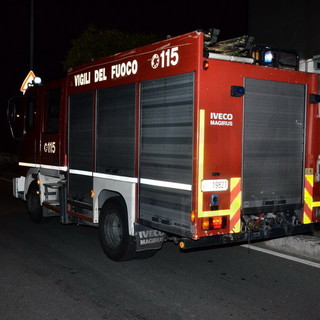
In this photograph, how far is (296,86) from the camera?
20.5ft

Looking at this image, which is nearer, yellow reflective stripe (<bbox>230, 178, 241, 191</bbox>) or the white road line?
yellow reflective stripe (<bbox>230, 178, 241, 191</bbox>)

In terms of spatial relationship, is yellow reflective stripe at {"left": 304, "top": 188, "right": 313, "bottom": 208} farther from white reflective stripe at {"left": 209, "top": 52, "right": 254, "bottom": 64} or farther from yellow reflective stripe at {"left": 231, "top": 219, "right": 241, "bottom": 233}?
white reflective stripe at {"left": 209, "top": 52, "right": 254, "bottom": 64}

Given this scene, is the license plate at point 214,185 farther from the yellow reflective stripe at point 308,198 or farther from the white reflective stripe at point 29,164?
the white reflective stripe at point 29,164

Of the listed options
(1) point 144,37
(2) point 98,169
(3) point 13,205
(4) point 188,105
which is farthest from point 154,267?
(1) point 144,37

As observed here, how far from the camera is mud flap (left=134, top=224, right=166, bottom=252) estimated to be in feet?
20.8

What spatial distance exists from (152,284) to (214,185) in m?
1.45

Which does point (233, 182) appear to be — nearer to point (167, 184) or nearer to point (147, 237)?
point (167, 184)

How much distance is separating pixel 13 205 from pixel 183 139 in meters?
7.74

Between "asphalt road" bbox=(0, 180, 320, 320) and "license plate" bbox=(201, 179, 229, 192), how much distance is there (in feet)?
3.90

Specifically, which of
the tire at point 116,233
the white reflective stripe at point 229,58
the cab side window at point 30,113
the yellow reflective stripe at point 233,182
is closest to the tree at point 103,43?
the cab side window at point 30,113

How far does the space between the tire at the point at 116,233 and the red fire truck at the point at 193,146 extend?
16 mm

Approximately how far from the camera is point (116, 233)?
22.6 feet

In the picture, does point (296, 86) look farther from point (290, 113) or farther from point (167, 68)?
point (167, 68)

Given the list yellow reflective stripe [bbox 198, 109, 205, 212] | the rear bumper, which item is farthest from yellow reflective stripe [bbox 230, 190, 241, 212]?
yellow reflective stripe [bbox 198, 109, 205, 212]
